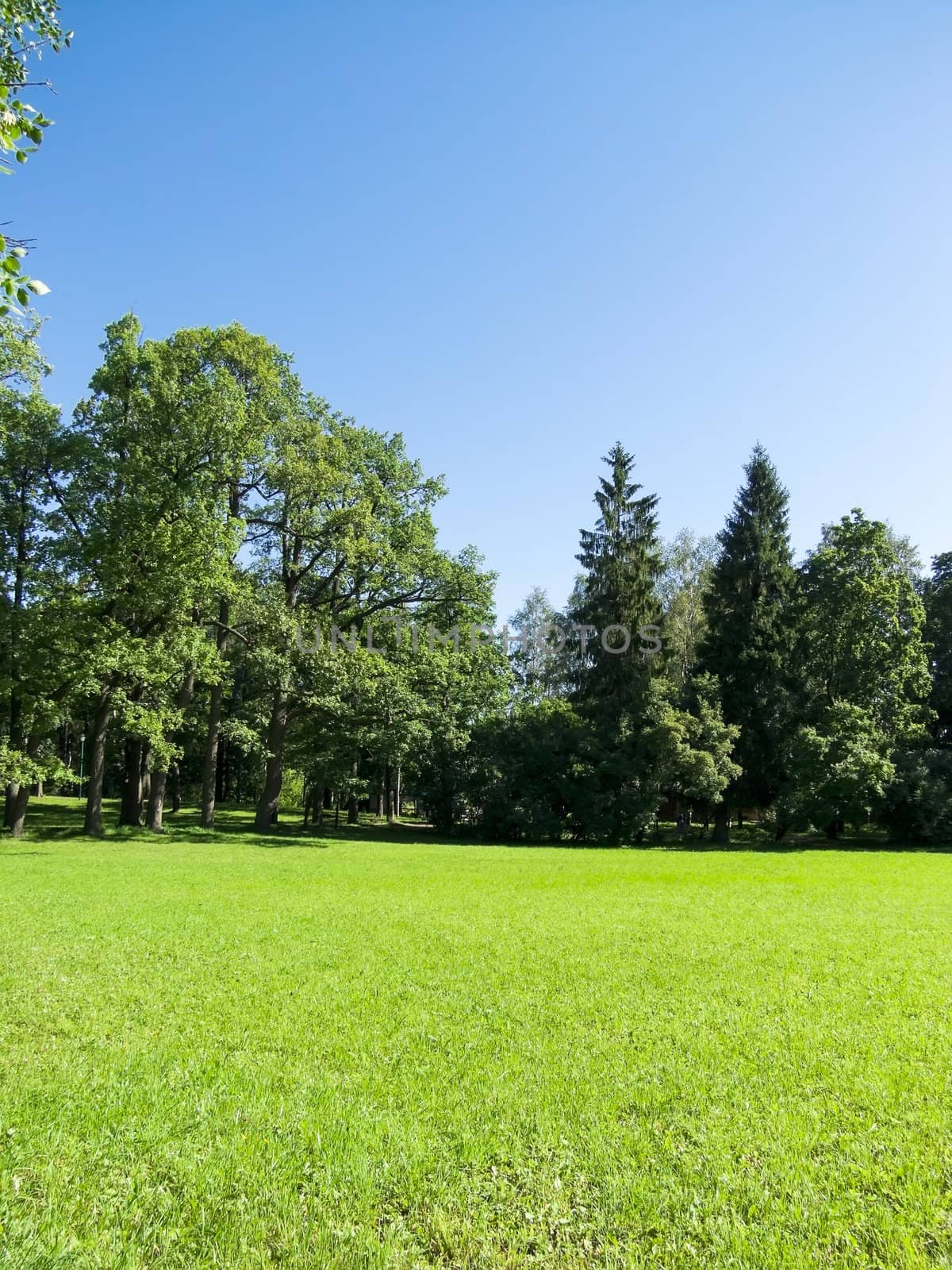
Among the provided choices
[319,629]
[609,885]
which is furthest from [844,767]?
[319,629]

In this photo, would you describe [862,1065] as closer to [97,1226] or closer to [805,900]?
[97,1226]

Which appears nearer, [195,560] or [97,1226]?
[97,1226]

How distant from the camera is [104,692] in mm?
25641

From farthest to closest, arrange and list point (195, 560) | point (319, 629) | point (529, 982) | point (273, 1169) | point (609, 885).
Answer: point (319, 629) → point (195, 560) → point (609, 885) → point (529, 982) → point (273, 1169)

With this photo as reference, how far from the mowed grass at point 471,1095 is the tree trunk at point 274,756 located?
20.6 m

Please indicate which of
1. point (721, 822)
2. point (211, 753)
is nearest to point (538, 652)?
point (721, 822)

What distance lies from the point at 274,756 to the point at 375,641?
262 inches

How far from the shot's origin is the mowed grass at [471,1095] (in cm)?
358

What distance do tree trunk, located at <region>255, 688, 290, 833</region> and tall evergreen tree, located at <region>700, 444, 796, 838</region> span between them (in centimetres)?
2131

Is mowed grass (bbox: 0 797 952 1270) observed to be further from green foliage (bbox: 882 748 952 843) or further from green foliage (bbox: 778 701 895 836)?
green foliage (bbox: 882 748 952 843)

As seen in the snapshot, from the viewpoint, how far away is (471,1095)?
Result: 5.08 m

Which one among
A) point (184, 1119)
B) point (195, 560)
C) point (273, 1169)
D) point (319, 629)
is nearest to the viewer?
point (273, 1169)

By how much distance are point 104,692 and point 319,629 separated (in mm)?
8383

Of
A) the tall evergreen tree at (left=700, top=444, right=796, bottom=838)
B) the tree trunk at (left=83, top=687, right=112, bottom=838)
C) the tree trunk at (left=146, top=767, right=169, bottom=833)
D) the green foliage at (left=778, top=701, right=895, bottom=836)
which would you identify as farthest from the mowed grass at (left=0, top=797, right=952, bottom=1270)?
the tall evergreen tree at (left=700, top=444, right=796, bottom=838)
